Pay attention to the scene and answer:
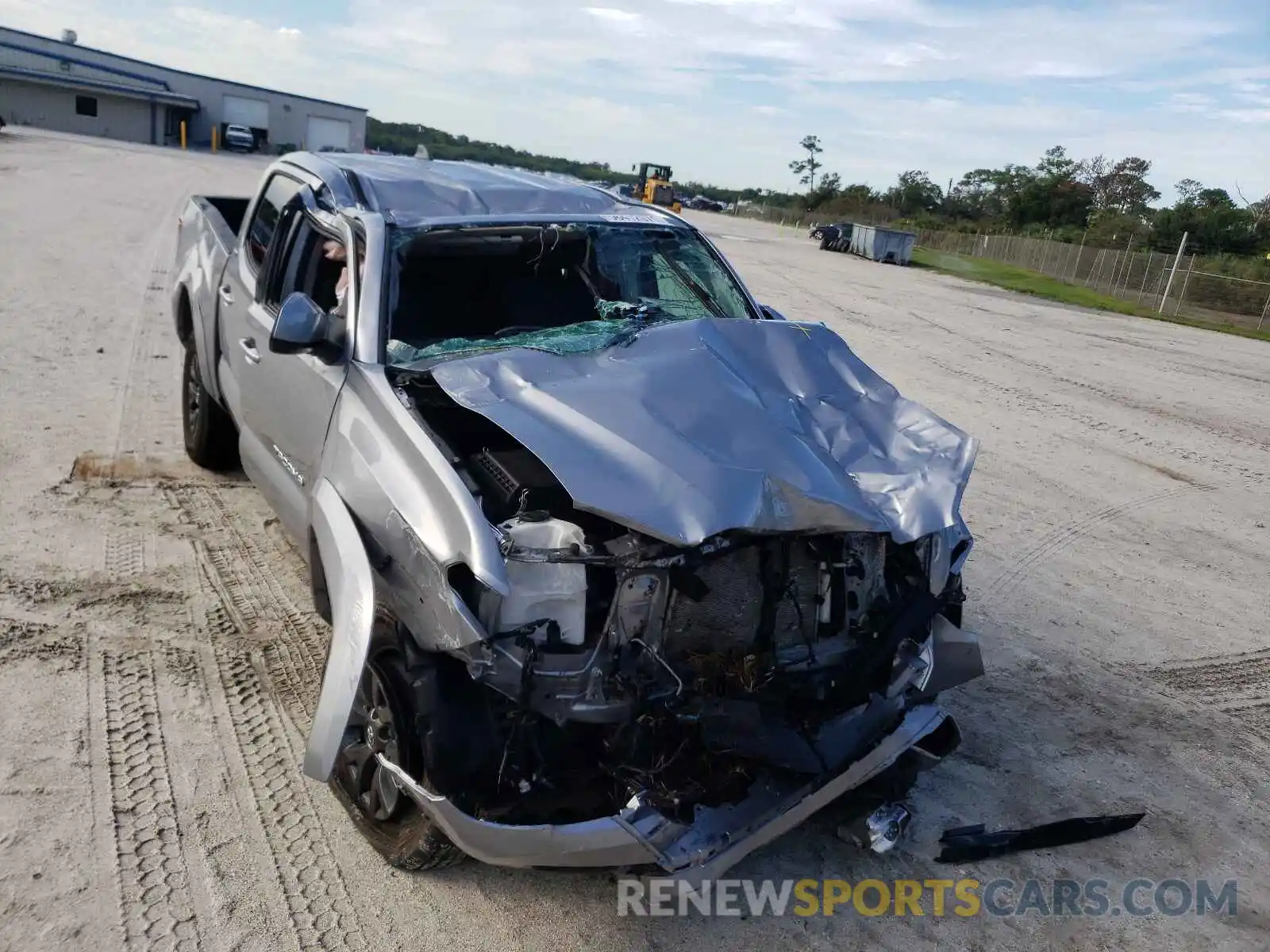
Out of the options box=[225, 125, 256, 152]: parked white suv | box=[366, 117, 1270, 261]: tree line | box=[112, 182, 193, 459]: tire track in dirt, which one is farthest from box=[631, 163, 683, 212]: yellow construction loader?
box=[112, 182, 193, 459]: tire track in dirt

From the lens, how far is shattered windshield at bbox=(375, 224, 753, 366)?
158 inches

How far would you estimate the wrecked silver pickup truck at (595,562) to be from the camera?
2721 millimetres

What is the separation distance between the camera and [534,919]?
297 centimetres

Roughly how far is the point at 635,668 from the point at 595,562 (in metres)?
0.34

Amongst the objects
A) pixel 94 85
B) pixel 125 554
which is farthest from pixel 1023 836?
pixel 94 85

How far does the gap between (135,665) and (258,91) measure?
210 feet

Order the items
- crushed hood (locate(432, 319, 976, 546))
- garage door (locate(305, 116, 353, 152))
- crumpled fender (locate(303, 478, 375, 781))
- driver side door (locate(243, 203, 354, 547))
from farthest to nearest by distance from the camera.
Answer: garage door (locate(305, 116, 353, 152)) → driver side door (locate(243, 203, 354, 547)) → crushed hood (locate(432, 319, 976, 546)) → crumpled fender (locate(303, 478, 375, 781))

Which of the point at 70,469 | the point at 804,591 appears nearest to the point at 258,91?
the point at 70,469

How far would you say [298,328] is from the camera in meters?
3.52

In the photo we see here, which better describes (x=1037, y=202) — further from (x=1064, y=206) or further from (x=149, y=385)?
(x=149, y=385)

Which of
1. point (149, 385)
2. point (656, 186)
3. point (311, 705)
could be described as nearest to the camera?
point (311, 705)

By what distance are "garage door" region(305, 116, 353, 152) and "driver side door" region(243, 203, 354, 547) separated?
200 ft

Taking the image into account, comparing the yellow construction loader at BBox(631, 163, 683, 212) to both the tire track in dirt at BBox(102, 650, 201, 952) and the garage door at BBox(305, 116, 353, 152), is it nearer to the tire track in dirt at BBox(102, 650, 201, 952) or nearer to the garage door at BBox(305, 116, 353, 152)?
the garage door at BBox(305, 116, 353, 152)

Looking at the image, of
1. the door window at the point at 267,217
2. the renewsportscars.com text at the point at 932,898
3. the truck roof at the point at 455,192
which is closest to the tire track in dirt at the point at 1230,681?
the renewsportscars.com text at the point at 932,898
